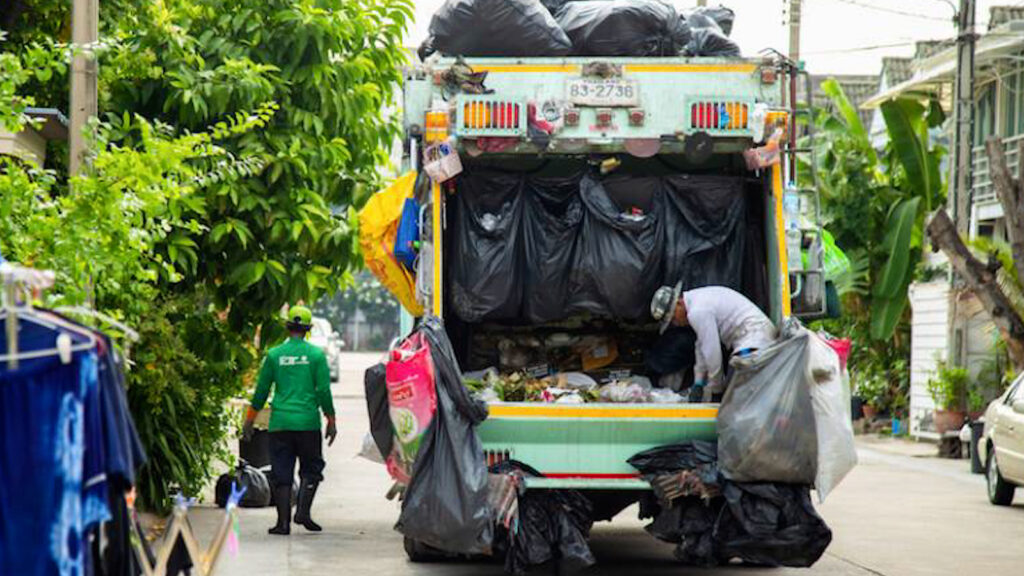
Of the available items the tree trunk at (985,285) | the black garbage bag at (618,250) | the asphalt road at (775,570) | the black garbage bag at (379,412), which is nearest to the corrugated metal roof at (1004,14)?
the tree trunk at (985,285)

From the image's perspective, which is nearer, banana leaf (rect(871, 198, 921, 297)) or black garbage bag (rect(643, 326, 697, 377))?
black garbage bag (rect(643, 326, 697, 377))

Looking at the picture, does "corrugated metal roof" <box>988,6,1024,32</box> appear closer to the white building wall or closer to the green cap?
the white building wall

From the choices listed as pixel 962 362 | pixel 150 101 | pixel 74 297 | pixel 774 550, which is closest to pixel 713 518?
pixel 774 550

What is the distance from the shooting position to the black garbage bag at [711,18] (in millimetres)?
11664

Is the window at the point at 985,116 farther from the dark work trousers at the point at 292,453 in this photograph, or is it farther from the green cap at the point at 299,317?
the dark work trousers at the point at 292,453

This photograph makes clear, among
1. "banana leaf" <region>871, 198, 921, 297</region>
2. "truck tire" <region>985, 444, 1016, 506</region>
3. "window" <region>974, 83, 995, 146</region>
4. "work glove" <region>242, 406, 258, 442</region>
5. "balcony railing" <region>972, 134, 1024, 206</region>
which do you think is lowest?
"truck tire" <region>985, 444, 1016, 506</region>

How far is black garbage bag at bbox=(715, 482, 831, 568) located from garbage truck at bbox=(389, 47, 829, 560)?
473mm

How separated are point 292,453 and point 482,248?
2664 millimetres

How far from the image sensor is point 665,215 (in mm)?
11414

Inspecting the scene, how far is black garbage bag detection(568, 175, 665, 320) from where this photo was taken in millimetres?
11289

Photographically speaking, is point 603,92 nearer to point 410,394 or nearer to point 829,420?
point 410,394

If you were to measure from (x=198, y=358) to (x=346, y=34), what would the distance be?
9.26 ft

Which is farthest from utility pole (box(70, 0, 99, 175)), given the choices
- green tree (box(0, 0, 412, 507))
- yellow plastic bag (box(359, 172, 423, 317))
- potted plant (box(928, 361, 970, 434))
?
potted plant (box(928, 361, 970, 434))

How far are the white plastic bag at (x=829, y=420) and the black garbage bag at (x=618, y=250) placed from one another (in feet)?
6.40
